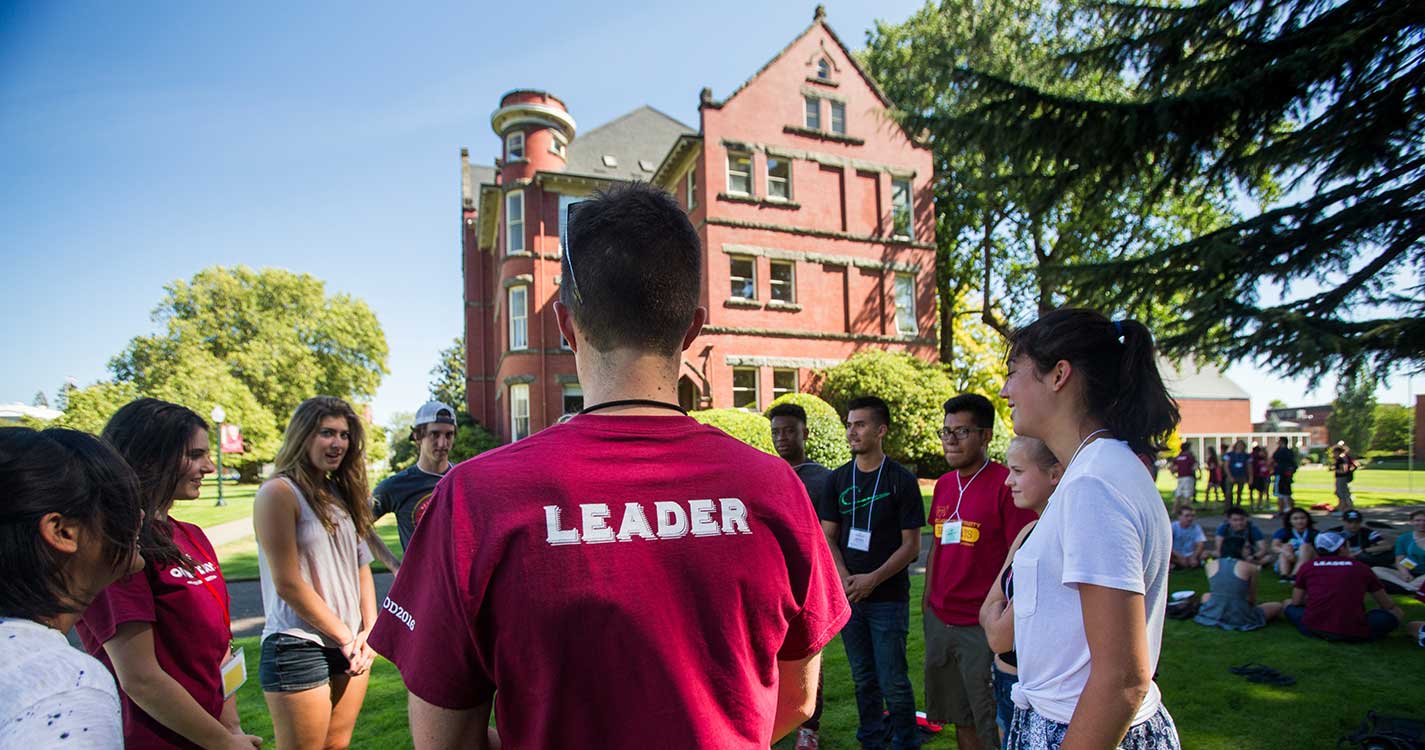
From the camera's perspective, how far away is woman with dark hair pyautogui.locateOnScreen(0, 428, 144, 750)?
48.5 inches

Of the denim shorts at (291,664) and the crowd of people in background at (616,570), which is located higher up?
the crowd of people in background at (616,570)

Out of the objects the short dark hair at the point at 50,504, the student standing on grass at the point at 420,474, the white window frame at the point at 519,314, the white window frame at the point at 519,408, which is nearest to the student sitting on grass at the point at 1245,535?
the student standing on grass at the point at 420,474

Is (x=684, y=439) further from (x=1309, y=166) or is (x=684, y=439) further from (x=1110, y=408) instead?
(x=1309, y=166)

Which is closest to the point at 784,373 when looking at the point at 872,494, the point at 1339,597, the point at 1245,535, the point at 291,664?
the point at 1245,535

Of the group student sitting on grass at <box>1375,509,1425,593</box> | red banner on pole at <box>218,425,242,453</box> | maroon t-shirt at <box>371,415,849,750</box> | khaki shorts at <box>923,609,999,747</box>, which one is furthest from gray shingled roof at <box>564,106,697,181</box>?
maroon t-shirt at <box>371,415,849,750</box>

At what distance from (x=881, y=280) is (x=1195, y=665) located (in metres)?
20.4

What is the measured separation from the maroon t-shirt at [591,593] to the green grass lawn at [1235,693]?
413cm

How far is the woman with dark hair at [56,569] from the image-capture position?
1.23m

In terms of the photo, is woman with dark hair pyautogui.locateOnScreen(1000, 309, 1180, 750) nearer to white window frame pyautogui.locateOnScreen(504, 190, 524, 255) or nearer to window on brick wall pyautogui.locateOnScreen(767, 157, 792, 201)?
window on brick wall pyautogui.locateOnScreen(767, 157, 792, 201)

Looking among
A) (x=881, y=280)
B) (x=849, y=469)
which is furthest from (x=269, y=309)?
(x=849, y=469)

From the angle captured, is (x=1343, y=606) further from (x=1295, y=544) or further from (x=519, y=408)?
(x=519, y=408)

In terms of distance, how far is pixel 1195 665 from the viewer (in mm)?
6363

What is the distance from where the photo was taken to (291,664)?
3.35m

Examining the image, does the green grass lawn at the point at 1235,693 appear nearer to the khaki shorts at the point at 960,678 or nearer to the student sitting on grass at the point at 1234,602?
the student sitting on grass at the point at 1234,602
